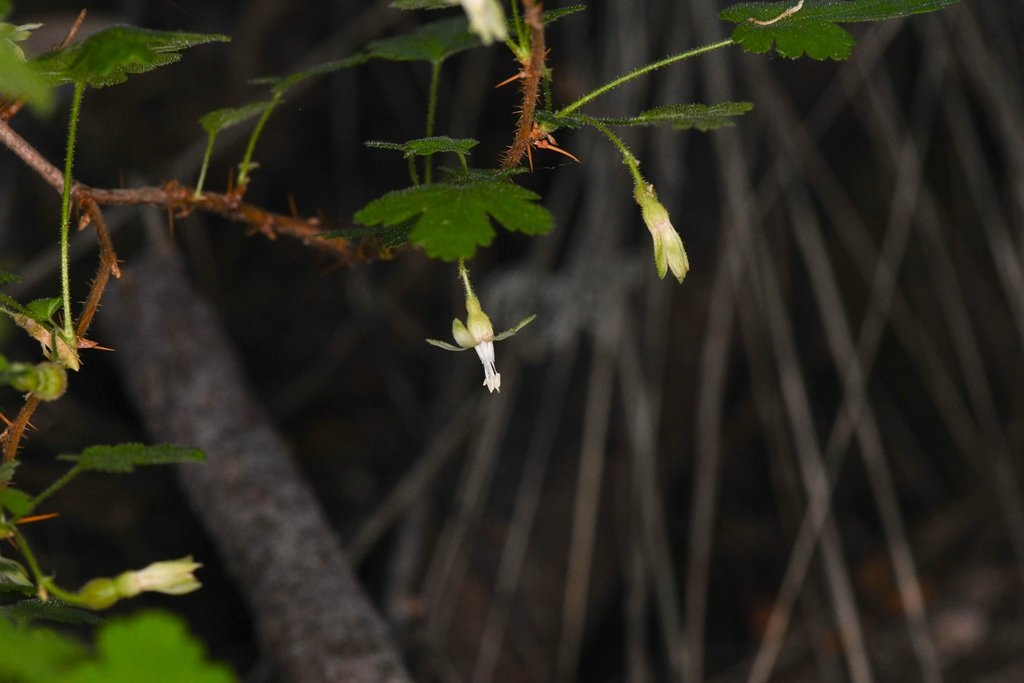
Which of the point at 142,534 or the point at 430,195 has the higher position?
the point at 430,195

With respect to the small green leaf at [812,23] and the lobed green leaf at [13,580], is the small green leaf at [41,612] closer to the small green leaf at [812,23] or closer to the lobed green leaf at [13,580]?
the lobed green leaf at [13,580]

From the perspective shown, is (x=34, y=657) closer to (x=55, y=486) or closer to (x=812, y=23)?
(x=55, y=486)

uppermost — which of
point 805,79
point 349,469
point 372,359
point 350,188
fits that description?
point 805,79

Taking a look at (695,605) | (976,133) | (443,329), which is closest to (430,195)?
(695,605)

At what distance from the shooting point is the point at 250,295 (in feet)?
7.92


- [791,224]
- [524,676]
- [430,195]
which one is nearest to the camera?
[430,195]

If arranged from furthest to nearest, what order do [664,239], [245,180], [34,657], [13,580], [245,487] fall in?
1. [245,487]
2. [245,180]
3. [664,239]
4. [13,580]
5. [34,657]

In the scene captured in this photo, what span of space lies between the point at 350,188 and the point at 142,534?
103 centimetres

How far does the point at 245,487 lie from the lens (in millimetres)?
1440

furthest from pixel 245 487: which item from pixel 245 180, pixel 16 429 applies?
pixel 16 429

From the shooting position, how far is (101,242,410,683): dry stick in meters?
1.20

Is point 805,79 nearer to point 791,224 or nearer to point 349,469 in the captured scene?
point 791,224

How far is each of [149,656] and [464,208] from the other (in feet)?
1.17

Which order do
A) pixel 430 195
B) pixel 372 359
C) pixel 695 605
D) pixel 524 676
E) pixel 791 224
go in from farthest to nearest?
pixel 372 359 < pixel 791 224 < pixel 695 605 < pixel 524 676 < pixel 430 195
